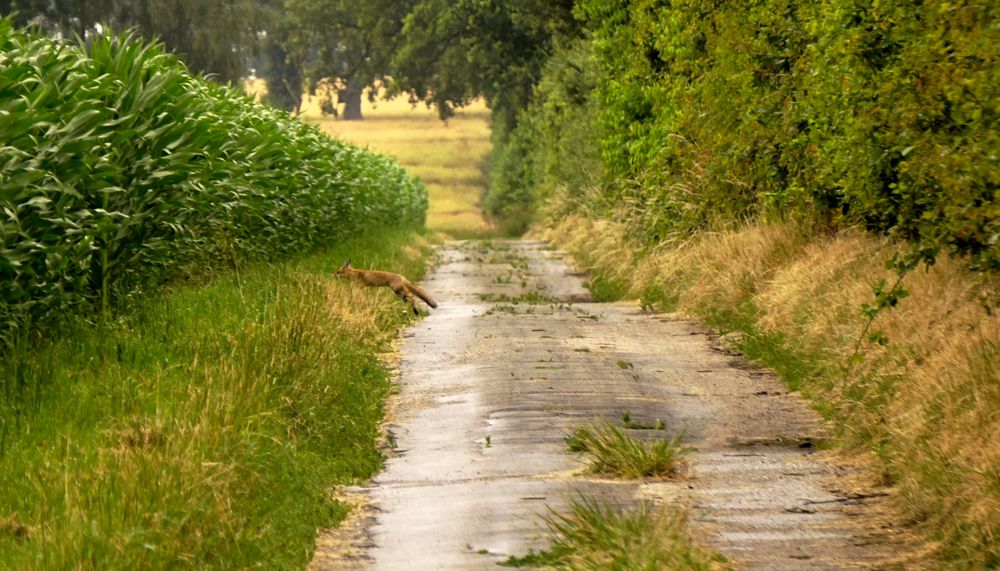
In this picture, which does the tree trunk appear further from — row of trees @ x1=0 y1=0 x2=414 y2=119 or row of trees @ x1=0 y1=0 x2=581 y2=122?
row of trees @ x1=0 y1=0 x2=581 y2=122

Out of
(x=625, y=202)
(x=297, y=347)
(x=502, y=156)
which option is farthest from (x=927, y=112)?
(x=502, y=156)

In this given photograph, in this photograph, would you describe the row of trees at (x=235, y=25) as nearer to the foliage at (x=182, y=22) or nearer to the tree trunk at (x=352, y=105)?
the foliage at (x=182, y=22)

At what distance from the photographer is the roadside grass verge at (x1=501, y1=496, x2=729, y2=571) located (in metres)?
7.24

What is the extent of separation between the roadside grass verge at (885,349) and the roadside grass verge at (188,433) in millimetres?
3316

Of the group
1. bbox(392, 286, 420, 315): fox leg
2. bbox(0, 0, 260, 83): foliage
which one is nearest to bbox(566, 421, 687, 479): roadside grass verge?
bbox(392, 286, 420, 315): fox leg

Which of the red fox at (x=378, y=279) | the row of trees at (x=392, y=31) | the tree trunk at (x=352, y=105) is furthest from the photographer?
the tree trunk at (x=352, y=105)

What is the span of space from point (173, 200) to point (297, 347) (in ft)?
8.93

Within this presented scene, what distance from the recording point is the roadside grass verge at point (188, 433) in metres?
7.42

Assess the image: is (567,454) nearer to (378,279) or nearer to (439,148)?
(378,279)

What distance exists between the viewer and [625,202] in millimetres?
26906

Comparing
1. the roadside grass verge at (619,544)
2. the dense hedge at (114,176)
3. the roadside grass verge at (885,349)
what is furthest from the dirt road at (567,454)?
the dense hedge at (114,176)

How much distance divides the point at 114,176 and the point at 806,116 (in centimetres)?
716

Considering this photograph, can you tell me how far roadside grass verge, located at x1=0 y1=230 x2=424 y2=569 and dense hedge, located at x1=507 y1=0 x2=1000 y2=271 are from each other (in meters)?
4.33

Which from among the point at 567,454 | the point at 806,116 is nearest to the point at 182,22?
the point at 806,116
